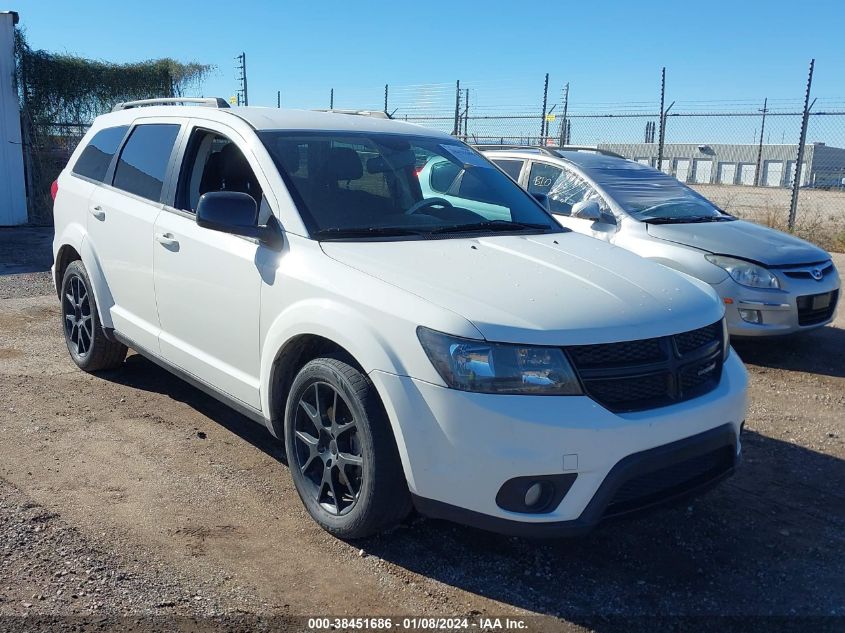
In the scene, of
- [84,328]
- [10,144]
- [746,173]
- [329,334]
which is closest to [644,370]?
[329,334]

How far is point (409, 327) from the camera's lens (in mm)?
2994

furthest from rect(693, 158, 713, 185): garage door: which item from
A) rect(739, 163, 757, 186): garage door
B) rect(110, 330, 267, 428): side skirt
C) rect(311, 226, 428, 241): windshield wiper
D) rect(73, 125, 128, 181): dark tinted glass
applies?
rect(311, 226, 428, 241): windshield wiper

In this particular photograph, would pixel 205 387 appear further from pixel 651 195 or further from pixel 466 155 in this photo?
pixel 651 195

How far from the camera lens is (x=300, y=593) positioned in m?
3.08

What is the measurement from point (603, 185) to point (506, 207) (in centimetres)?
307

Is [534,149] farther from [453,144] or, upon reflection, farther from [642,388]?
[642,388]

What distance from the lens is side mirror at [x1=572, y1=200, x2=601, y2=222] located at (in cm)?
653

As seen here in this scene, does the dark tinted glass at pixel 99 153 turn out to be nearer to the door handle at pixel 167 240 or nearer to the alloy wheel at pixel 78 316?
the alloy wheel at pixel 78 316

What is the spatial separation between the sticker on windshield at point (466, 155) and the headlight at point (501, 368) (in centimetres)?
213

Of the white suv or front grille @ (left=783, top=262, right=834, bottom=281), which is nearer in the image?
the white suv

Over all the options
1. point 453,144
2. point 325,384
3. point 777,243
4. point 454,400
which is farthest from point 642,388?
point 777,243

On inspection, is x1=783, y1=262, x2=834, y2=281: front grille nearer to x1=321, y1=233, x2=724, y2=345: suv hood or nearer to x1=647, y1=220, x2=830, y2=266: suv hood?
x1=647, y1=220, x2=830, y2=266: suv hood

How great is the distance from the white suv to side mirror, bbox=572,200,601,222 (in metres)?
1.87

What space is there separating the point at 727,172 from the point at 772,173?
2720mm
